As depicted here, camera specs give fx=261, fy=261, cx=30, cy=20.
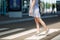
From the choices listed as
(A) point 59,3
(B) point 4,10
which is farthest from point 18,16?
(A) point 59,3

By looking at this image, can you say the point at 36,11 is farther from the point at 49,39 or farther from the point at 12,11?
the point at 12,11

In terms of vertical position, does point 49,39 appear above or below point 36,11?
below

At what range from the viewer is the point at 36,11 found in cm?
1073

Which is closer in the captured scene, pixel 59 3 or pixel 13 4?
pixel 13 4

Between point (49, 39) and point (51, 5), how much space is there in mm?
46159

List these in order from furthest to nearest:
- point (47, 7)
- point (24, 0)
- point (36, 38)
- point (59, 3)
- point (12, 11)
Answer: point (59, 3)
point (47, 7)
point (24, 0)
point (12, 11)
point (36, 38)

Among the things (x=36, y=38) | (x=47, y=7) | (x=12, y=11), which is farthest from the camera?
(x=47, y=7)

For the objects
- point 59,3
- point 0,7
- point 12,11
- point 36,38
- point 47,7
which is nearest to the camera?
point 36,38

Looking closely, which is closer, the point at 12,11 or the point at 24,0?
the point at 12,11

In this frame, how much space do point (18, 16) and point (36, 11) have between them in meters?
19.9

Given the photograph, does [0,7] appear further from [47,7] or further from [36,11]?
[36,11]

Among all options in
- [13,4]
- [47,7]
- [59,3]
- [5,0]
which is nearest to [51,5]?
[47,7]

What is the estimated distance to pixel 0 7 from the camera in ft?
127

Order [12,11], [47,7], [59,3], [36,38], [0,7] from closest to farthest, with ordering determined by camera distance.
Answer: [36,38] < [12,11] < [0,7] < [47,7] < [59,3]
